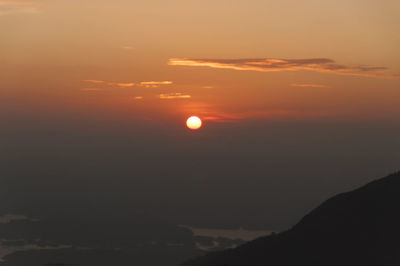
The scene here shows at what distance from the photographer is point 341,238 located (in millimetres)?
87250

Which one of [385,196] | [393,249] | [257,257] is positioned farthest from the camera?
[385,196]

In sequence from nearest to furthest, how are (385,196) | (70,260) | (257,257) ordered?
(257,257) < (385,196) < (70,260)

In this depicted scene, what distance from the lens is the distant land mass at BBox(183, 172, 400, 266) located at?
268 feet

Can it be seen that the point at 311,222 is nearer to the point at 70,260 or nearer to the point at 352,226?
the point at 352,226

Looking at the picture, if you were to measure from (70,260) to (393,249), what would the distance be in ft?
434

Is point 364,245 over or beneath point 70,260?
beneath

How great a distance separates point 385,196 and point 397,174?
18.1 ft

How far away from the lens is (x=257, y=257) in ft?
286

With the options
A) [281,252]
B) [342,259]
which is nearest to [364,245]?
[342,259]

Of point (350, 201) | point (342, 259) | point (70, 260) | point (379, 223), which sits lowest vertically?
point (342, 259)

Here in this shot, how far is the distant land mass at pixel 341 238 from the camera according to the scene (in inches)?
3214

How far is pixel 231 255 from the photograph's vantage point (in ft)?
296

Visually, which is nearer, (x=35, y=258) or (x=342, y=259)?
(x=342, y=259)

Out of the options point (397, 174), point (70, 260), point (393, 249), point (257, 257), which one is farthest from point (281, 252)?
point (70, 260)
